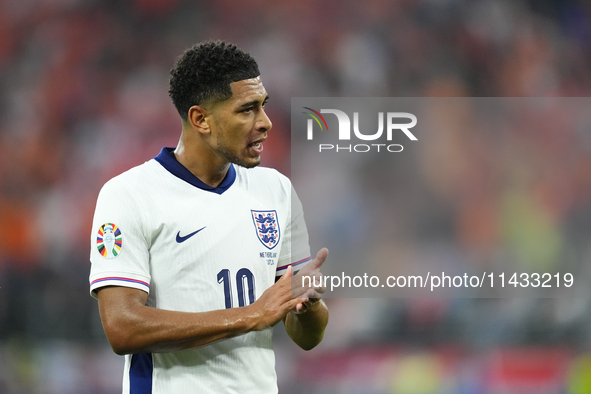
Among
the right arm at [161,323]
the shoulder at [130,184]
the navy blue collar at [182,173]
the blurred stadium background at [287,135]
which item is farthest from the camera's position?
the blurred stadium background at [287,135]

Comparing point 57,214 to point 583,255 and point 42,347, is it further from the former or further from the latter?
point 583,255

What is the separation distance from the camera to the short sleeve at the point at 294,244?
1.74 m

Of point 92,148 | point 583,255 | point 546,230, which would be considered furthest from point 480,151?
point 92,148

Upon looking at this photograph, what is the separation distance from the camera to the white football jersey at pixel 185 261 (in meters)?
1.45

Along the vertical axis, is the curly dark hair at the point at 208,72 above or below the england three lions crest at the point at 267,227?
above

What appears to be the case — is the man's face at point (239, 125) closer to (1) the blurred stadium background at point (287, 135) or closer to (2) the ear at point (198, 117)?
(2) the ear at point (198, 117)

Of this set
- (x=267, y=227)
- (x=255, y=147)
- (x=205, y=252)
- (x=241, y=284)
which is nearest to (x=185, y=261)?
(x=205, y=252)

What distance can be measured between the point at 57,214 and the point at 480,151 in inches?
110

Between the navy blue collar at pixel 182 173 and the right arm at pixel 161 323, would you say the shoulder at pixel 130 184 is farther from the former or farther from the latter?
the right arm at pixel 161 323

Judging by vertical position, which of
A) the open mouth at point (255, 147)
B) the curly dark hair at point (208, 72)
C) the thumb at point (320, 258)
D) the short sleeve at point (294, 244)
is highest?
the curly dark hair at point (208, 72)

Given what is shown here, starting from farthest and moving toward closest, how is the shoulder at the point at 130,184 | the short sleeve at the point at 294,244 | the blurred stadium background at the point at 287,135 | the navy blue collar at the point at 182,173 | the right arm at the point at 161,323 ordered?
1. the blurred stadium background at the point at 287,135
2. the short sleeve at the point at 294,244
3. the navy blue collar at the point at 182,173
4. the shoulder at the point at 130,184
5. the right arm at the point at 161,323

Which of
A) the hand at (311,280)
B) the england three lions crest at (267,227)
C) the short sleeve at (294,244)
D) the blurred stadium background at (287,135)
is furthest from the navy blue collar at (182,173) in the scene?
the blurred stadium background at (287,135)

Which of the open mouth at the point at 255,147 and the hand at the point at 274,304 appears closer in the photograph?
the hand at the point at 274,304

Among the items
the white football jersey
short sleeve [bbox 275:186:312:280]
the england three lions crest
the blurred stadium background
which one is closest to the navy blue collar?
the white football jersey
